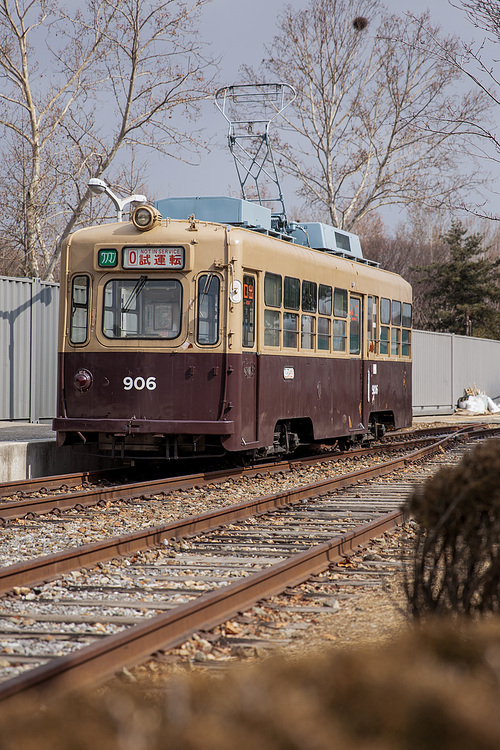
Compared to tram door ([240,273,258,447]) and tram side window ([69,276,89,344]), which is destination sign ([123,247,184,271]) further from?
tram door ([240,273,258,447])

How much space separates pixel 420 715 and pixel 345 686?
16cm

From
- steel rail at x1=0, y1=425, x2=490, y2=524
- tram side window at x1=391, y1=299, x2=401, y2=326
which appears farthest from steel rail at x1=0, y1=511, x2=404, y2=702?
tram side window at x1=391, y1=299, x2=401, y2=326

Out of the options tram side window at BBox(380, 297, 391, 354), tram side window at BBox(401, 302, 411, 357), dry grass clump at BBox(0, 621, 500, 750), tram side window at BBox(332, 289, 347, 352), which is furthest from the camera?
tram side window at BBox(401, 302, 411, 357)

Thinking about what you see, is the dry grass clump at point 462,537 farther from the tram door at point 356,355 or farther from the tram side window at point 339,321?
the tram door at point 356,355

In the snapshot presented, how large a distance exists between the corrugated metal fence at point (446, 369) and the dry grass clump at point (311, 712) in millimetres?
29216

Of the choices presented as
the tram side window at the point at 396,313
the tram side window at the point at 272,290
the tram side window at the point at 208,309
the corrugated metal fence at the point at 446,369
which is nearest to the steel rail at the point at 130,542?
the tram side window at the point at 208,309

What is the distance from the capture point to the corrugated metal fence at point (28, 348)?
53.1 ft

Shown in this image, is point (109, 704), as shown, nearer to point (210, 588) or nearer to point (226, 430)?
point (210, 588)

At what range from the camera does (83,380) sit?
1138 centimetres

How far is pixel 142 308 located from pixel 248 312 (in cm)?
136

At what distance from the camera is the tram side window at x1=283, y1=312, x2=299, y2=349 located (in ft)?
40.5

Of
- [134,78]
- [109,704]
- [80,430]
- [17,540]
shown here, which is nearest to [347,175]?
[134,78]

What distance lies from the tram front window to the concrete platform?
216cm

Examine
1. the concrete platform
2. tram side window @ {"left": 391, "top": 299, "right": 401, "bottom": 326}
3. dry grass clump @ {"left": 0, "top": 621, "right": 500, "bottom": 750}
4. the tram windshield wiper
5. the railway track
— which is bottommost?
the railway track
